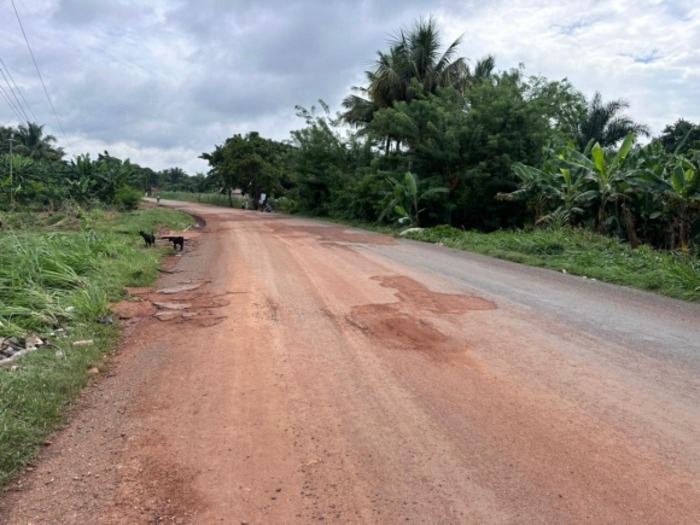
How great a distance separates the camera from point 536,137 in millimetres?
18422

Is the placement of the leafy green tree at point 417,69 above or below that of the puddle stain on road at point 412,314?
above

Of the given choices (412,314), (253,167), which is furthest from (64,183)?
(412,314)

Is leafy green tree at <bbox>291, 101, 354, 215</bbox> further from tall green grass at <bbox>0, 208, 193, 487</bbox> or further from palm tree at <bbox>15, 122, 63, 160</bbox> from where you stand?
palm tree at <bbox>15, 122, 63, 160</bbox>

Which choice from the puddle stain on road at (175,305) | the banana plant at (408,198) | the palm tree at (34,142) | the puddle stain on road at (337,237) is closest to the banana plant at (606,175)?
the puddle stain on road at (337,237)

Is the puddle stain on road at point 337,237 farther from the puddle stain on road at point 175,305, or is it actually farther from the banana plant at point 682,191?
the puddle stain on road at point 175,305

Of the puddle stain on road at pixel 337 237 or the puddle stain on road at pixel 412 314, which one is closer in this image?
the puddle stain on road at pixel 412 314

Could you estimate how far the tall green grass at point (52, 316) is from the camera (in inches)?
128

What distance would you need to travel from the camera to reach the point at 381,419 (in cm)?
342

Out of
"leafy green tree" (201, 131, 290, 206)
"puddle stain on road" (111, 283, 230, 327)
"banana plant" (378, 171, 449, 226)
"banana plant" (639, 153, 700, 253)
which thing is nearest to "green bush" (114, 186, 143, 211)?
"leafy green tree" (201, 131, 290, 206)

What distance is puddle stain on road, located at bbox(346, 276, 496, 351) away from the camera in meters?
5.13

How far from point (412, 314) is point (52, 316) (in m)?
4.08

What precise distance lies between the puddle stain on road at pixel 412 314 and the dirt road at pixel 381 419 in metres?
0.04

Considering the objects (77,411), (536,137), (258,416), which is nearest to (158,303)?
(77,411)

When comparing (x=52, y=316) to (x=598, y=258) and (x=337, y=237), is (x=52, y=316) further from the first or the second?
(x=337, y=237)
